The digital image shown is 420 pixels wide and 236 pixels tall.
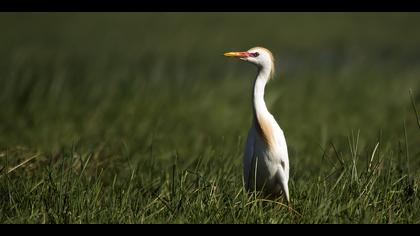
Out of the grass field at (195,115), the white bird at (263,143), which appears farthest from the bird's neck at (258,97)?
the grass field at (195,115)

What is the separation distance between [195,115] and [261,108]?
16.0 ft

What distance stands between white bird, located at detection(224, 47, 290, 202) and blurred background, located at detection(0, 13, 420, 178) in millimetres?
412

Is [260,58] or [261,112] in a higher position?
[260,58]

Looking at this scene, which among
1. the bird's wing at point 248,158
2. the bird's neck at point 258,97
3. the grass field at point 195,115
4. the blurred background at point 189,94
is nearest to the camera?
the grass field at point 195,115

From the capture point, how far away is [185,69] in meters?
12.7

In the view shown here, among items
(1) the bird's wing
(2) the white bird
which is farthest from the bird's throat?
(1) the bird's wing

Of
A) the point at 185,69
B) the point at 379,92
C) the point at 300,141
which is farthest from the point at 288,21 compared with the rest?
the point at 300,141

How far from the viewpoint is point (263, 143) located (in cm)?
493

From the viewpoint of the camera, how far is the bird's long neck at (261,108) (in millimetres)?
4820

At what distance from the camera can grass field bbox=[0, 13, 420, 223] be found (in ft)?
14.8

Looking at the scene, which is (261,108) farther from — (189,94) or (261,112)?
(189,94)

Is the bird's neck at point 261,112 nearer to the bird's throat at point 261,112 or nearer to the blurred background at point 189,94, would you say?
the bird's throat at point 261,112

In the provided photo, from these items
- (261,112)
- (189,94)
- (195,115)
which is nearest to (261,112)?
(261,112)
